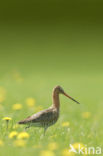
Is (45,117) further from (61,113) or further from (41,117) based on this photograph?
(61,113)

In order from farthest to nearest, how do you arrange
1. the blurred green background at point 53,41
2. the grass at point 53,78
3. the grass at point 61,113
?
the blurred green background at point 53,41 → the grass at point 53,78 → the grass at point 61,113

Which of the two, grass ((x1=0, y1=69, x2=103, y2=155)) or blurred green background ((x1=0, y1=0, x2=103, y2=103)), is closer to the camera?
grass ((x1=0, y1=69, x2=103, y2=155))

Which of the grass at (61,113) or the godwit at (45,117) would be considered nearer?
the grass at (61,113)

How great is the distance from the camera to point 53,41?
33.1m

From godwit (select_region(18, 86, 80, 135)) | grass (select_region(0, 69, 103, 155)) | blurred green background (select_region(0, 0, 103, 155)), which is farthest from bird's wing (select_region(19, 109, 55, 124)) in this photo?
blurred green background (select_region(0, 0, 103, 155))


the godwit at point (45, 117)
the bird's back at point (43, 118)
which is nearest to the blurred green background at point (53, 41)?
the godwit at point (45, 117)

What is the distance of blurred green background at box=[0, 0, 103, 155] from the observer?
25.5m

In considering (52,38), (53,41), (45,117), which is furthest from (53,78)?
(45,117)

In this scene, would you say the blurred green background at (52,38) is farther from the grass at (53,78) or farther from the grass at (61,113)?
the grass at (61,113)

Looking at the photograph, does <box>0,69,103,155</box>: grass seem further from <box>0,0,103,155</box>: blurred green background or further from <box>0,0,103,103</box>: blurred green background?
<box>0,0,103,103</box>: blurred green background

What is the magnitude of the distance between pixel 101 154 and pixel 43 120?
103 centimetres

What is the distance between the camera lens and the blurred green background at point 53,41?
25.5 meters

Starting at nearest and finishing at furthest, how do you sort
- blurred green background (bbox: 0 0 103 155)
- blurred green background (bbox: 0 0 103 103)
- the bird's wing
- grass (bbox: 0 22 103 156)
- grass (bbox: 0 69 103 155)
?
1. grass (bbox: 0 69 103 155)
2. the bird's wing
3. grass (bbox: 0 22 103 156)
4. blurred green background (bbox: 0 0 103 155)
5. blurred green background (bbox: 0 0 103 103)

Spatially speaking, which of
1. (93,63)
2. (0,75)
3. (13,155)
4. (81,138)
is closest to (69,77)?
(0,75)
